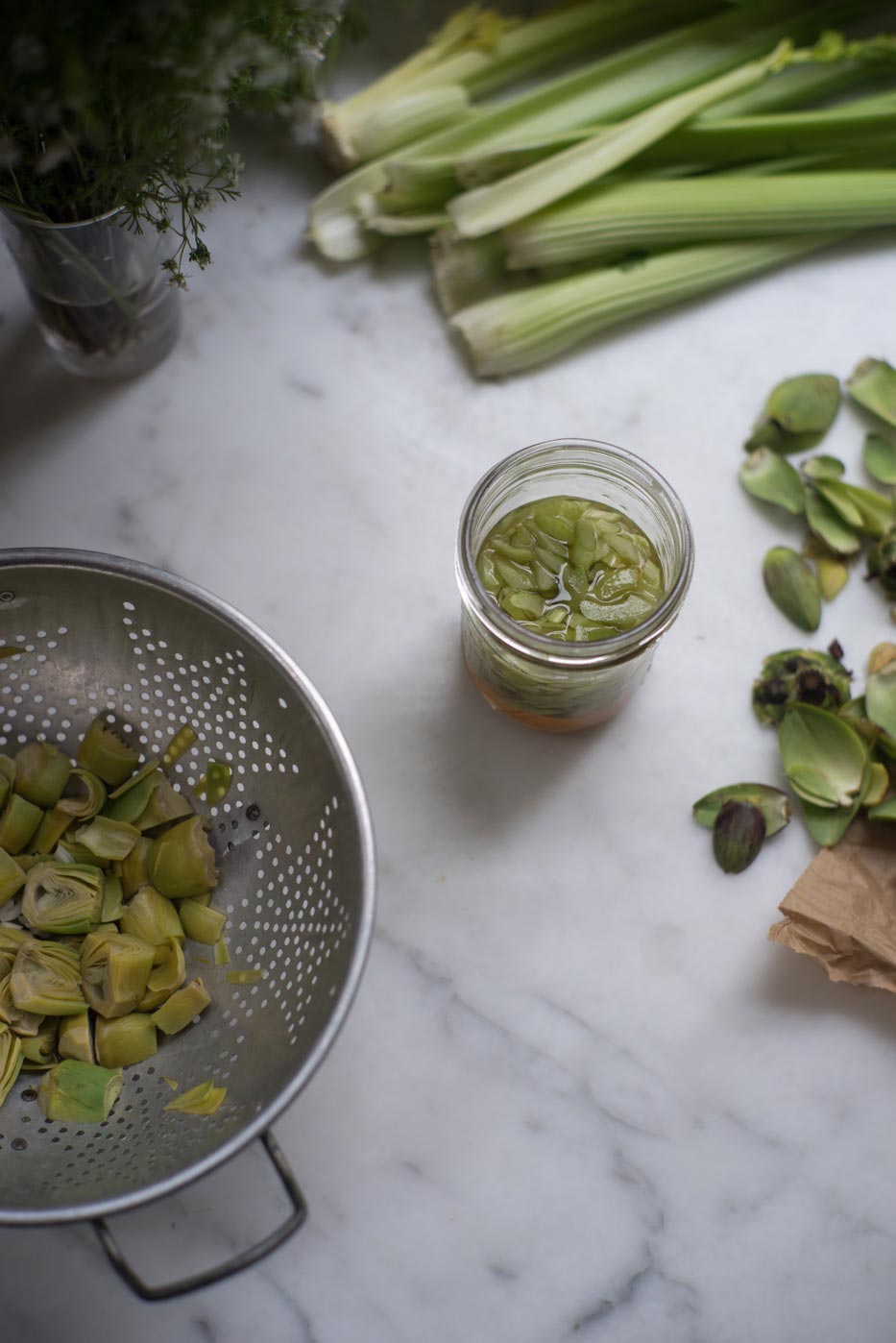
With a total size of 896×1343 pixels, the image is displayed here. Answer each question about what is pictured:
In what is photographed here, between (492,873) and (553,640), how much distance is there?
218 mm

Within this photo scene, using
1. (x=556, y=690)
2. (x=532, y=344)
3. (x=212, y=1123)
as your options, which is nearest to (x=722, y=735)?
(x=556, y=690)

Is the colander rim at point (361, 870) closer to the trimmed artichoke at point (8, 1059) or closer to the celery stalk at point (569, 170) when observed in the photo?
the trimmed artichoke at point (8, 1059)

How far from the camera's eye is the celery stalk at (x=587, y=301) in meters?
0.94

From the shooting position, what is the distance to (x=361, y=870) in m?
0.70

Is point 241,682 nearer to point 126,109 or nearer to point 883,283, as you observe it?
point 126,109

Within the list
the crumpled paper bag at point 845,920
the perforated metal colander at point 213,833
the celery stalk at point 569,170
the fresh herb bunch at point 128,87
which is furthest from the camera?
the celery stalk at point 569,170

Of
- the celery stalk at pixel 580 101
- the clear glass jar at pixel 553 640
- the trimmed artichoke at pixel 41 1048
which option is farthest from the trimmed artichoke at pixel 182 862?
the celery stalk at pixel 580 101

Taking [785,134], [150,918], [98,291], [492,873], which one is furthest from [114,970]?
[785,134]

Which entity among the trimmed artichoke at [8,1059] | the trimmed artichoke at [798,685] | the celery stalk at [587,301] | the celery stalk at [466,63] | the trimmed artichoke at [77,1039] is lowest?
the trimmed artichoke at [798,685]

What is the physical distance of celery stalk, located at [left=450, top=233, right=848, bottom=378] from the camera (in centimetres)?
94

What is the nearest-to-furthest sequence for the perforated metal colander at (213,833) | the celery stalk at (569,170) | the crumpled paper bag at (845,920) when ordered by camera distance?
the perforated metal colander at (213,833) → the crumpled paper bag at (845,920) → the celery stalk at (569,170)

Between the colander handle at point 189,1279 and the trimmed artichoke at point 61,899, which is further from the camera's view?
the trimmed artichoke at point 61,899

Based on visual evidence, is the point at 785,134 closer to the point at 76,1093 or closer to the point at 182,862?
the point at 182,862

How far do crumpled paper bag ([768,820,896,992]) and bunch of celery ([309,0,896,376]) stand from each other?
0.49 metres
